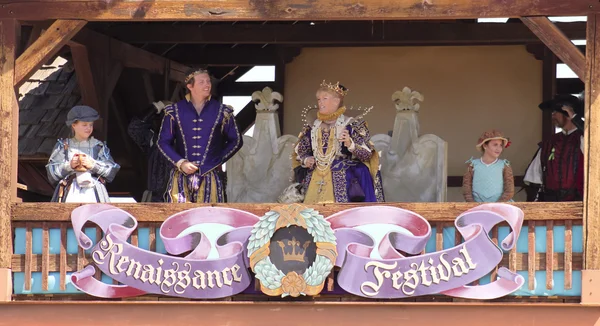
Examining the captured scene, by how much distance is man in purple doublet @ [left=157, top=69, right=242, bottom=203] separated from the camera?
51.6ft

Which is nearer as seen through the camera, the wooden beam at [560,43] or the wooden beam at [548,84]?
the wooden beam at [560,43]

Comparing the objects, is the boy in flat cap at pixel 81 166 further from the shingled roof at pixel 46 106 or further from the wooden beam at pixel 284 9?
the shingled roof at pixel 46 106

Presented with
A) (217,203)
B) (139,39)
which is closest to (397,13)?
(217,203)

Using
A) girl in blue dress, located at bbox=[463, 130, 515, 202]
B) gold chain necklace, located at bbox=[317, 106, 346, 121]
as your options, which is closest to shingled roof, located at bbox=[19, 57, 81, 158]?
gold chain necklace, located at bbox=[317, 106, 346, 121]

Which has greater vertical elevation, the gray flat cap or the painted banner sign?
the gray flat cap

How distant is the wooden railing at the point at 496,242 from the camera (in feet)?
48.3

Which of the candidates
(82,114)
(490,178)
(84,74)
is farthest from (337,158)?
(84,74)

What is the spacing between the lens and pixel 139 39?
18.7 meters

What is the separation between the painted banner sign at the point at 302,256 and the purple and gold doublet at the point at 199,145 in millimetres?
783

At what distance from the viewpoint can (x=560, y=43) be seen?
14.8 meters

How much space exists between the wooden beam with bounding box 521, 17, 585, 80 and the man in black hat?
116 centimetres

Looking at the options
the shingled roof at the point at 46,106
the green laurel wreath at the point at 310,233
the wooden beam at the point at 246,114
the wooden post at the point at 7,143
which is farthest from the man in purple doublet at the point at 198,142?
the wooden beam at the point at 246,114

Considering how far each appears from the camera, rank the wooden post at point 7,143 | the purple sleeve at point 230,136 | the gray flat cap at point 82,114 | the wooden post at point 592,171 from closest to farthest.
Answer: the wooden post at point 592,171 < the wooden post at point 7,143 < the gray flat cap at point 82,114 < the purple sleeve at point 230,136

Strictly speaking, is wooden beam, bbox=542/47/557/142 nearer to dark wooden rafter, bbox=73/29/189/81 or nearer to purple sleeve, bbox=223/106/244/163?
dark wooden rafter, bbox=73/29/189/81
